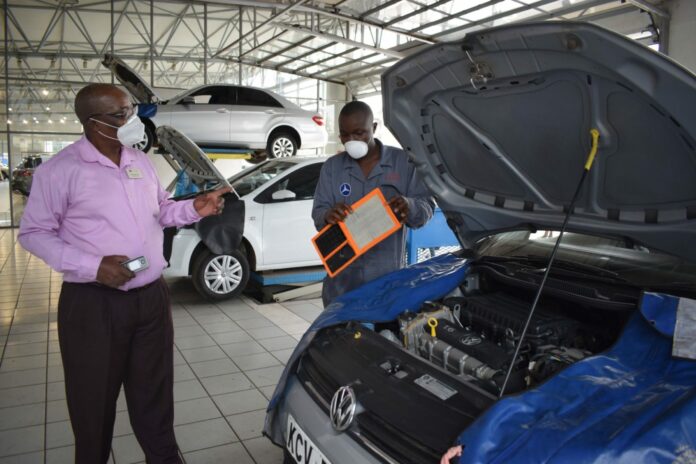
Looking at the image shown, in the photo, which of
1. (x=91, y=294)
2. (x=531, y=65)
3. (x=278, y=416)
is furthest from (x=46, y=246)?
(x=531, y=65)

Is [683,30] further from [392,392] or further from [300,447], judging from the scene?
[300,447]

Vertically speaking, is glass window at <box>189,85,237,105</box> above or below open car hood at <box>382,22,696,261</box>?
above

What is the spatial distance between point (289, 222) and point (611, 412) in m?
5.00

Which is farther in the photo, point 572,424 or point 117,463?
point 117,463


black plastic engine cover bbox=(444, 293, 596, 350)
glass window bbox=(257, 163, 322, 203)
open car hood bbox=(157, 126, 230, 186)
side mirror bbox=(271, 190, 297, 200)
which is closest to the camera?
black plastic engine cover bbox=(444, 293, 596, 350)

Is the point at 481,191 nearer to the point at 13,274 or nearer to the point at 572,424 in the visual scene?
the point at 572,424

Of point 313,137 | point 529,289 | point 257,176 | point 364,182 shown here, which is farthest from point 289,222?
point 529,289

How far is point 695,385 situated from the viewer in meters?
1.28

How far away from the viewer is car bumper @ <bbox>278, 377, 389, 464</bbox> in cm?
152

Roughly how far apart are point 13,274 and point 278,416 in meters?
7.09

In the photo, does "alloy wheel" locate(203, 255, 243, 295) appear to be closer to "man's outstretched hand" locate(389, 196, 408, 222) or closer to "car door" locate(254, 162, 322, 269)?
"car door" locate(254, 162, 322, 269)

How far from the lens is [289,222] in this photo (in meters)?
6.06

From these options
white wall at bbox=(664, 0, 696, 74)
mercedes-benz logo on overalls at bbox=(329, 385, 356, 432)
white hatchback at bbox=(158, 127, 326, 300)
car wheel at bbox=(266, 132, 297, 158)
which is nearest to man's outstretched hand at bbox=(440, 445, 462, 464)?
mercedes-benz logo on overalls at bbox=(329, 385, 356, 432)

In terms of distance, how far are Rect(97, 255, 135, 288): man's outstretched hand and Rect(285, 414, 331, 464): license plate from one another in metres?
0.78
